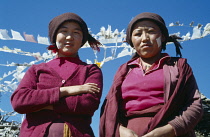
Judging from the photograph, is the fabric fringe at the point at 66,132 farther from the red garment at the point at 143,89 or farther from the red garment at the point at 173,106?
the red garment at the point at 143,89

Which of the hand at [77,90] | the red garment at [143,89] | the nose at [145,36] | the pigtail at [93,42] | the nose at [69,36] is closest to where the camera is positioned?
the red garment at [143,89]

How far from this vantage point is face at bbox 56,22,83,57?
103 inches

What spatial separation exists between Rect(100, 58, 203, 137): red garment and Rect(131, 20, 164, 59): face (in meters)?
0.15

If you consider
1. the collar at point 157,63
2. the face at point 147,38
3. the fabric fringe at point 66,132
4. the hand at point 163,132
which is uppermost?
the face at point 147,38

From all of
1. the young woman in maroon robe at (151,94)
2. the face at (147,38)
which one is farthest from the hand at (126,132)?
the face at (147,38)

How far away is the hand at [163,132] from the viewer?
79.2 inches

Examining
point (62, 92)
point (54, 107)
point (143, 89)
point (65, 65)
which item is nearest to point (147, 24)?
point (143, 89)

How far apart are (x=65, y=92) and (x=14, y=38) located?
9.02ft

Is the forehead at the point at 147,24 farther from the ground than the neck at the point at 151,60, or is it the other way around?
the forehead at the point at 147,24

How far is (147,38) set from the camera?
95.7 inches

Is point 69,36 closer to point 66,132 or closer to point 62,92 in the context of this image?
point 62,92

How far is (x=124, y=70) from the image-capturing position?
2.52 metres

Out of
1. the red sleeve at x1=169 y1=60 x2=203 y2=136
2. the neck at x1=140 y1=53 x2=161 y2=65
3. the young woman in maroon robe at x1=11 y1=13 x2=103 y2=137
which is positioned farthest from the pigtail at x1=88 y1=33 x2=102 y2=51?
the red sleeve at x1=169 y1=60 x2=203 y2=136

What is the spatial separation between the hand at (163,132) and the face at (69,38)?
1.02 metres
